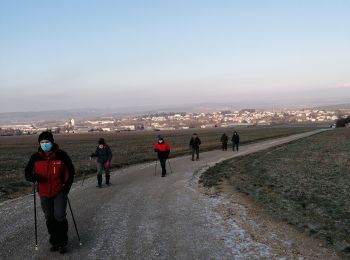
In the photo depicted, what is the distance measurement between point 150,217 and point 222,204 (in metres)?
2.88

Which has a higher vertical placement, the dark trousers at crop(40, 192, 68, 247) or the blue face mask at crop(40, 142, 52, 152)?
the blue face mask at crop(40, 142, 52, 152)

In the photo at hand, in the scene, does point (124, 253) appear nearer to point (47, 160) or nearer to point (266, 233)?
point (47, 160)

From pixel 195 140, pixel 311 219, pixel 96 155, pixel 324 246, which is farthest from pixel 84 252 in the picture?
pixel 195 140

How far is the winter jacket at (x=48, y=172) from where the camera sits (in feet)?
29.3

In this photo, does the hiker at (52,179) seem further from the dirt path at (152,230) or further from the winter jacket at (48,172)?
the dirt path at (152,230)

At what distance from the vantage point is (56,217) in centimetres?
902

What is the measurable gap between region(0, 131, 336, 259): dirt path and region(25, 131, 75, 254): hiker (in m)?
0.45

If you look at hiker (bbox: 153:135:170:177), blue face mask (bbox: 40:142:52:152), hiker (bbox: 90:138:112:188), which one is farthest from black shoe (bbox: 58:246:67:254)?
hiker (bbox: 153:135:170:177)

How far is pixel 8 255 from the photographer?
893 cm

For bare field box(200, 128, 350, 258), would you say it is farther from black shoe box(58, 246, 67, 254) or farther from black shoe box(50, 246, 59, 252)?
black shoe box(50, 246, 59, 252)

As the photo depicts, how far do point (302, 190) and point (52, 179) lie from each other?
36.0 feet

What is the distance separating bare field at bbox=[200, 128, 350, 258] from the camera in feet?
36.6

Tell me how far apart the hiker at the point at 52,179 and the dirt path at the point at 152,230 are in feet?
1.47

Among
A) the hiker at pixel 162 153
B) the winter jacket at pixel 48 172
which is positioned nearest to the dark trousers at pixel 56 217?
the winter jacket at pixel 48 172
